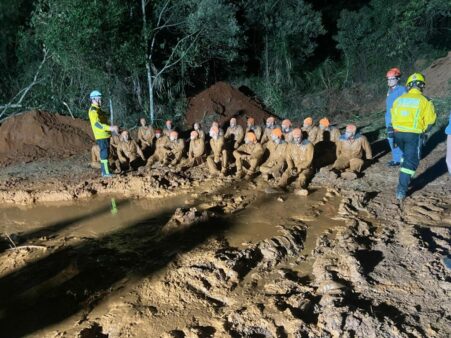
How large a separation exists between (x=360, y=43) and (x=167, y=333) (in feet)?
48.7

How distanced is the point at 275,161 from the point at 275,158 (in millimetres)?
72

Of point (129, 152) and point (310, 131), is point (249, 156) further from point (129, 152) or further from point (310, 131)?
point (129, 152)

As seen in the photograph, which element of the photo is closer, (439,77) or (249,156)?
(249,156)

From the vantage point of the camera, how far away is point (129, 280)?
479 cm

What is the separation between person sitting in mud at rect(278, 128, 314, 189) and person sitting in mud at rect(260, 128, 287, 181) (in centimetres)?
13

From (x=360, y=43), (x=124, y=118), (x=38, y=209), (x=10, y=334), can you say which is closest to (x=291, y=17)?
(x=360, y=43)

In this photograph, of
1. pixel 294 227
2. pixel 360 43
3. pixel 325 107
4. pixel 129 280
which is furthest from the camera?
→ pixel 360 43

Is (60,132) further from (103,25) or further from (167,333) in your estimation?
(167,333)

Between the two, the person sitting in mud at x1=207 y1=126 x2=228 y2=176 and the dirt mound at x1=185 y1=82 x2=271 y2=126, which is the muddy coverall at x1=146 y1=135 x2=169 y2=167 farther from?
the dirt mound at x1=185 y1=82 x2=271 y2=126

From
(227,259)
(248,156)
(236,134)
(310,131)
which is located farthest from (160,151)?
(227,259)

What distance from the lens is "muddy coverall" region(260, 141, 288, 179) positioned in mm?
7742

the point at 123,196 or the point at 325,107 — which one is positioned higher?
the point at 325,107

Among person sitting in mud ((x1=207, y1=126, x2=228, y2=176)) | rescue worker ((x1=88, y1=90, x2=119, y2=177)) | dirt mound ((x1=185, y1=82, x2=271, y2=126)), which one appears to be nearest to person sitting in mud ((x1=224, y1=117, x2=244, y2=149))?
person sitting in mud ((x1=207, y1=126, x2=228, y2=176))

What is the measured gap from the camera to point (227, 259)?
194 inches
